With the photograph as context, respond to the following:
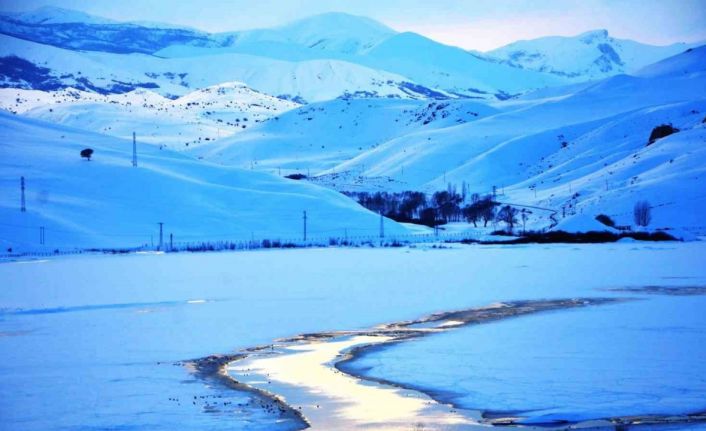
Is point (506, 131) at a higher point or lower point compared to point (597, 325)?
higher

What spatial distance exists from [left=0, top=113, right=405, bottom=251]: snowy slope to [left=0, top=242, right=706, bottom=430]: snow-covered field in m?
27.2

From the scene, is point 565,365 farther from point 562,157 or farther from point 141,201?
point 562,157

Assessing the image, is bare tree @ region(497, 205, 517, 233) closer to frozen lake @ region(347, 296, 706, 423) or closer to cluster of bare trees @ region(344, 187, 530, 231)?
cluster of bare trees @ region(344, 187, 530, 231)

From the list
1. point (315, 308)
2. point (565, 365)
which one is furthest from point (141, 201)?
point (565, 365)

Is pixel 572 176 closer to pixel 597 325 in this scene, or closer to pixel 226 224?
pixel 226 224

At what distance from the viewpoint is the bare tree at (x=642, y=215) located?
85019 millimetres

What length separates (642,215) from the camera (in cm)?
8531

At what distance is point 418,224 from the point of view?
10581cm

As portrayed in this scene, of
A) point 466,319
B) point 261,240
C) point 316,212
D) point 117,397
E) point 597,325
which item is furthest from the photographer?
point 316,212

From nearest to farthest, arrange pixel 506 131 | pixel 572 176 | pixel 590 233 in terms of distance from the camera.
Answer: pixel 590 233
pixel 572 176
pixel 506 131

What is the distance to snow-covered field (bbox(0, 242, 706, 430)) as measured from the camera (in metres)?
19.9

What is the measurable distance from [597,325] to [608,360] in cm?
576

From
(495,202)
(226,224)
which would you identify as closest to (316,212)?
(226,224)

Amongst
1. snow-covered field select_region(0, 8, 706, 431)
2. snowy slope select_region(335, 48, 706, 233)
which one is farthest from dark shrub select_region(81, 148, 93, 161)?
snowy slope select_region(335, 48, 706, 233)
